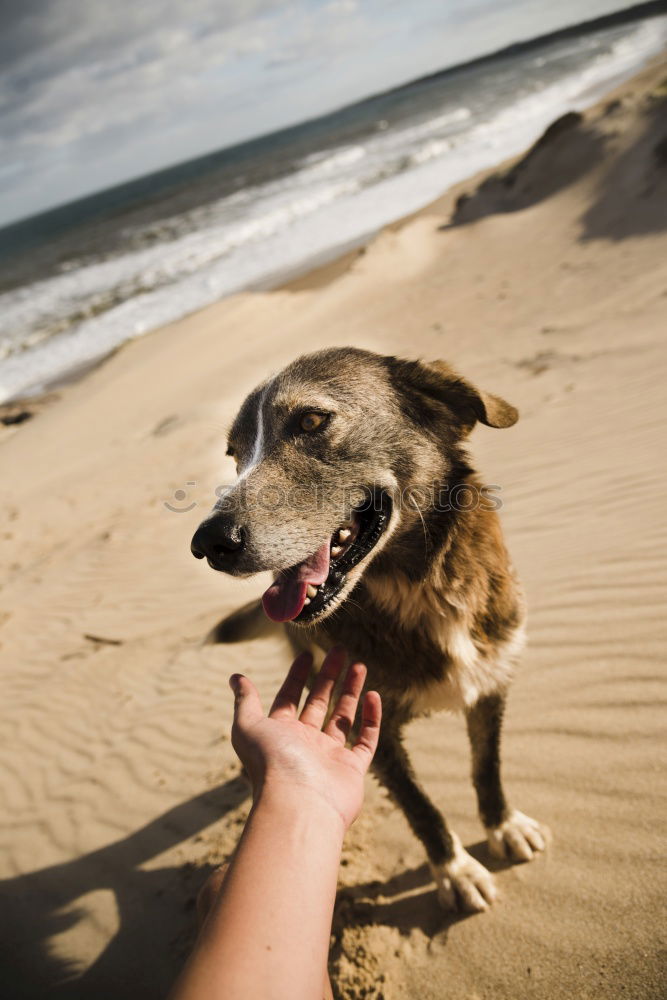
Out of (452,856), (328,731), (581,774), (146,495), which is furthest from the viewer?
(146,495)

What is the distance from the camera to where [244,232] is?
28.5m

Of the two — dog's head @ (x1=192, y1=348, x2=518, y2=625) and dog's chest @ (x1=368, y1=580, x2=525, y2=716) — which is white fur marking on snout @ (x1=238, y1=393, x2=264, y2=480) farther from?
dog's chest @ (x1=368, y1=580, x2=525, y2=716)

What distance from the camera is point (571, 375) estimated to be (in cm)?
776

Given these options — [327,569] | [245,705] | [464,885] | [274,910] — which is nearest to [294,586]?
[327,569]

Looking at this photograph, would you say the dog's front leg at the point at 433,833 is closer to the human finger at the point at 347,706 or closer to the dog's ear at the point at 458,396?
the human finger at the point at 347,706

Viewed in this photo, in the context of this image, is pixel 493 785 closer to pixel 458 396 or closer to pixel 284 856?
pixel 284 856

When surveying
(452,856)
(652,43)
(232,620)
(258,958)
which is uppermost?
(652,43)

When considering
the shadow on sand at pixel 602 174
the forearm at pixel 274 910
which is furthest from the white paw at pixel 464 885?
the shadow on sand at pixel 602 174

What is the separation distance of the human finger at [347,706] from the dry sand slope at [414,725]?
105 centimetres

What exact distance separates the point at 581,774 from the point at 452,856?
0.78 meters

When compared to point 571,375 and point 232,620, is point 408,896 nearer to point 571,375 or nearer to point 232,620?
point 232,620

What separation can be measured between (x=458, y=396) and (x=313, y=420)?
709mm

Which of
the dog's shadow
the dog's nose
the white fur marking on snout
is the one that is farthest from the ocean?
the dog's shadow

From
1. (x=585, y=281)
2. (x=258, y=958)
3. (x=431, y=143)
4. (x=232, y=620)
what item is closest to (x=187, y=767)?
(x=232, y=620)
